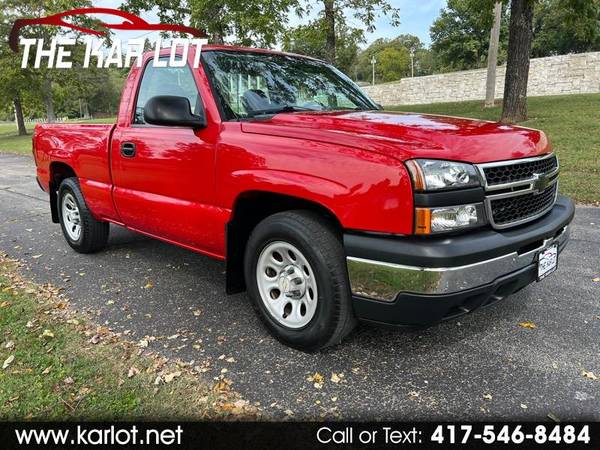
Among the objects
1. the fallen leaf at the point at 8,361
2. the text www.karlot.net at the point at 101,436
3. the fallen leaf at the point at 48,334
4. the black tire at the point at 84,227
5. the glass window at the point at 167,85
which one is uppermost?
the glass window at the point at 167,85

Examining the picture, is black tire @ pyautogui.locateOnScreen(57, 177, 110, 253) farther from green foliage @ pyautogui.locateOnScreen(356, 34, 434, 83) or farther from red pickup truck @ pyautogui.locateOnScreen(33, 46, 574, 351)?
green foliage @ pyautogui.locateOnScreen(356, 34, 434, 83)

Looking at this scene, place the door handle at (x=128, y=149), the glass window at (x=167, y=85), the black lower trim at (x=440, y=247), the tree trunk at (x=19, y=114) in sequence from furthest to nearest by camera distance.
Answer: the tree trunk at (x=19, y=114), the door handle at (x=128, y=149), the glass window at (x=167, y=85), the black lower trim at (x=440, y=247)

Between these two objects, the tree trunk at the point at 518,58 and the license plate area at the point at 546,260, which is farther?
the tree trunk at the point at 518,58

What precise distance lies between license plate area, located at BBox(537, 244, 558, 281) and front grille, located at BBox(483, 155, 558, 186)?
46cm

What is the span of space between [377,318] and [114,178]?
2821 mm

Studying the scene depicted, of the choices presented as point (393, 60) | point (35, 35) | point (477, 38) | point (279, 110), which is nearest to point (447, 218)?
point (279, 110)

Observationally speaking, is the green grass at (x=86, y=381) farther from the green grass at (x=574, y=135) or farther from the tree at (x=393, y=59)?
the tree at (x=393, y=59)

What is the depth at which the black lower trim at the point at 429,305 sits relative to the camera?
7.79ft

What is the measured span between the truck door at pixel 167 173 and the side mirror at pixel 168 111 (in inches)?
8.3

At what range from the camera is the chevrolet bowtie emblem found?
109 inches

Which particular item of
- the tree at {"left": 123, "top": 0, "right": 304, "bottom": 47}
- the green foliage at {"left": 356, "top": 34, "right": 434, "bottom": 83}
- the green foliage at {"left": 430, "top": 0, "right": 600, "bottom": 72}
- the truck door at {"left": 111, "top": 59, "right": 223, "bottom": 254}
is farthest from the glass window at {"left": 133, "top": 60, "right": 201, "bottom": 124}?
the green foliage at {"left": 356, "top": 34, "right": 434, "bottom": 83}

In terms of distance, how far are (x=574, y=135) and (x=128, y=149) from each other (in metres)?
11.0

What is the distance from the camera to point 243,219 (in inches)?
128

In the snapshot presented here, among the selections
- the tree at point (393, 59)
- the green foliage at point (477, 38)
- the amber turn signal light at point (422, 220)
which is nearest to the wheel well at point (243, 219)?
the amber turn signal light at point (422, 220)
